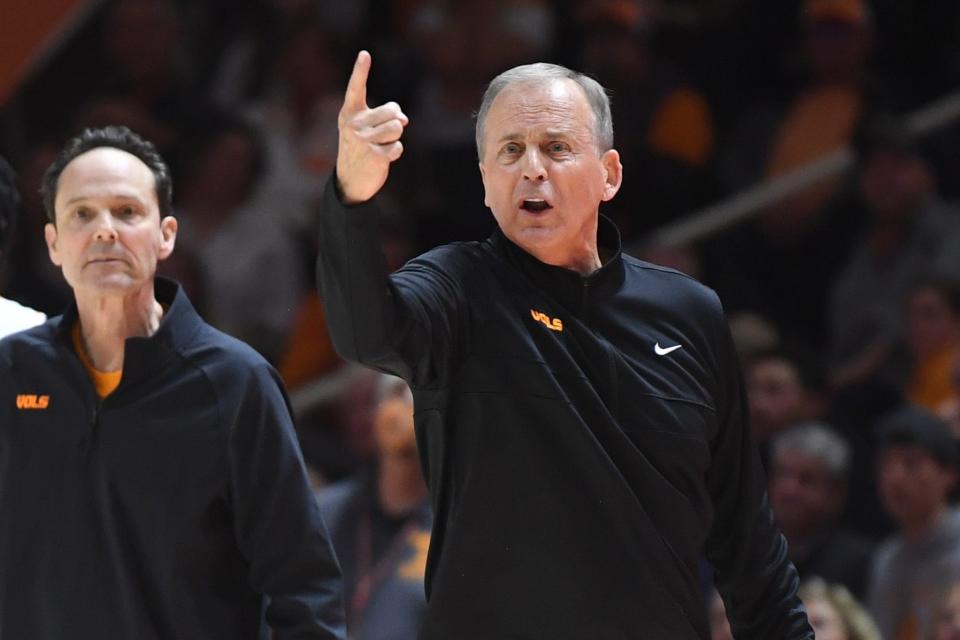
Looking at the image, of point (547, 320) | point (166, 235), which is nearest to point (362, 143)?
point (547, 320)

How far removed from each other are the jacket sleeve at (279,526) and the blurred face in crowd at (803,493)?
9.78ft

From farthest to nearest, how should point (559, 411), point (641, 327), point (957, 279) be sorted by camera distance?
1. point (957, 279)
2. point (641, 327)
3. point (559, 411)

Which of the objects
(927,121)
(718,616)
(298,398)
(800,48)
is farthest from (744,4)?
(718,616)

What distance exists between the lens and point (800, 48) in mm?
8117

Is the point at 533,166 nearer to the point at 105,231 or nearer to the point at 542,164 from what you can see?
the point at 542,164

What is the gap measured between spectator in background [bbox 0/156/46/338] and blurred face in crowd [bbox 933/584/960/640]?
2968mm

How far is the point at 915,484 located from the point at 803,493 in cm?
38

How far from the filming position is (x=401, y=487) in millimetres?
5723

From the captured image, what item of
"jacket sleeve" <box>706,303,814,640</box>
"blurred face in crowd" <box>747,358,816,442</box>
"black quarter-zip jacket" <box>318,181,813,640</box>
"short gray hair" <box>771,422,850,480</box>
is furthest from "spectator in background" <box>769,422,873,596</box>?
"black quarter-zip jacket" <box>318,181,813,640</box>

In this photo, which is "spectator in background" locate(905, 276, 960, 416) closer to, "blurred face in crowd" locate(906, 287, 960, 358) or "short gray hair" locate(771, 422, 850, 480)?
"blurred face in crowd" locate(906, 287, 960, 358)

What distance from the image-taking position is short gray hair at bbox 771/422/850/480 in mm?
6234

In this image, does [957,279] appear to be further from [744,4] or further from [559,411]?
[559,411]

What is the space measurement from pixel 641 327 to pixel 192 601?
973 mm

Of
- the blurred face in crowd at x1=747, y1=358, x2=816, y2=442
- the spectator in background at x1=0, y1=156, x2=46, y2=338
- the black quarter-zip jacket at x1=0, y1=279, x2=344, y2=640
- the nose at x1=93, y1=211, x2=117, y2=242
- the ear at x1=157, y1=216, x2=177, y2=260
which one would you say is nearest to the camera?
the black quarter-zip jacket at x1=0, y1=279, x2=344, y2=640
